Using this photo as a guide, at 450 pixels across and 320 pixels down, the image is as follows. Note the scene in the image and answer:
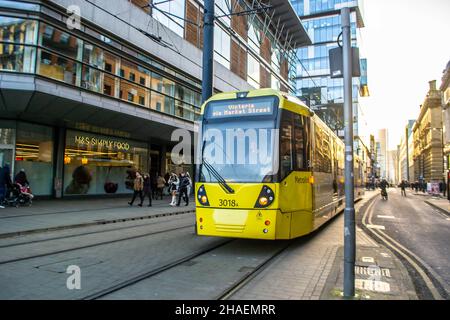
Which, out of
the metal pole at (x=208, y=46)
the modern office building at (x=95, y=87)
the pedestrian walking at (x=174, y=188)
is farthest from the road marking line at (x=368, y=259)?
the pedestrian walking at (x=174, y=188)

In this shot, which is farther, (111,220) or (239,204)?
(111,220)

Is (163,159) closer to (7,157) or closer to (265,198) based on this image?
(7,157)

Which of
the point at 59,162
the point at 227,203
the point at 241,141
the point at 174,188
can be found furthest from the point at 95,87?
the point at 227,203

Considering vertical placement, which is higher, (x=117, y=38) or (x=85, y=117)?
(x=117, y=38)

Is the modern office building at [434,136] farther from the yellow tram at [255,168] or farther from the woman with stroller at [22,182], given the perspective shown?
the woman with stroller at [22,182]

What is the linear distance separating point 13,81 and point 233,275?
12279mm

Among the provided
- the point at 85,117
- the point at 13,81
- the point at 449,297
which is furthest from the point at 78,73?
the point at 449,297

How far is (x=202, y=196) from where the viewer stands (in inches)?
294

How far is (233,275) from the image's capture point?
5.69m

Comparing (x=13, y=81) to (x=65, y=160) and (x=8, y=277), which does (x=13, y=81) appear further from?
(x=8, y=277)

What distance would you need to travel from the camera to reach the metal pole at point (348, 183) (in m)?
4.67

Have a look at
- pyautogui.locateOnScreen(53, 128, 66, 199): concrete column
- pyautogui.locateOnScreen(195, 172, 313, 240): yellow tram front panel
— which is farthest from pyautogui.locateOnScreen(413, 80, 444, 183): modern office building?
pyautogui.locateOnScreen(195, 172, 313, 240): yellow tram front panel

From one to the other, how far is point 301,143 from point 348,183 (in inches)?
116
